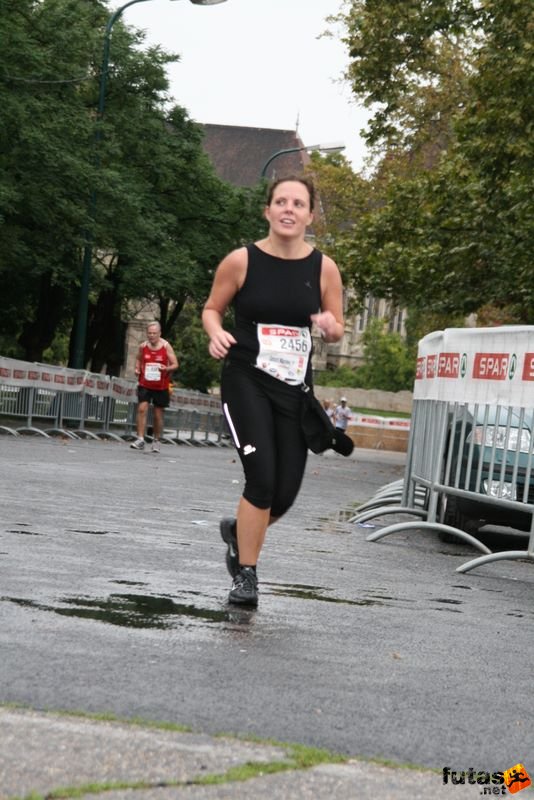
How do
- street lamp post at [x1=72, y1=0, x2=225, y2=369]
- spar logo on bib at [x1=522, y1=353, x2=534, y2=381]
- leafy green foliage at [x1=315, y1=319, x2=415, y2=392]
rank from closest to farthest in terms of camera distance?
1. spar logo on bib at [x1=522, y1=353, x2=534, y2=381]
2. street lamp post at [x1=72, y1=0, x2=225, y2=369]
3. leafy green foliage at [x1=315, y1=319, x2=415, y2=392]

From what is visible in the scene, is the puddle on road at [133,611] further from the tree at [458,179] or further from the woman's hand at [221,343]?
the tree at [458,179]

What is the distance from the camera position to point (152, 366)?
25688mm

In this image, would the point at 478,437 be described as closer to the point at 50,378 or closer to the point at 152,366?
the point at 152,366

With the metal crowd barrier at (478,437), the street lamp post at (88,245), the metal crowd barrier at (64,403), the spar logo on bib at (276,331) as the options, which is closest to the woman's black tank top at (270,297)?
the spar logo on bib at (276,331)

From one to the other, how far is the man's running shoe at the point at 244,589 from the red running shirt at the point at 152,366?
18317mm

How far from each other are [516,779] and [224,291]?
140 inches

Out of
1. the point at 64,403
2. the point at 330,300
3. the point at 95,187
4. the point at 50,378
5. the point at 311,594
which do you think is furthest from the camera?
the point at 95,187

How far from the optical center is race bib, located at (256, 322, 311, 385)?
23.8ft

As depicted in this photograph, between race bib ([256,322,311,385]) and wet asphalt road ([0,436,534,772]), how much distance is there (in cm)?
105

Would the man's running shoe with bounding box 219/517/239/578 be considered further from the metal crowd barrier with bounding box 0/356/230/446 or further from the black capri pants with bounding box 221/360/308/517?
the metal crowd barrier with bounding box 0/356/230/446

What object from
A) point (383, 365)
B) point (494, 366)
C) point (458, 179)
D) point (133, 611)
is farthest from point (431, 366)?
point (383, 365)

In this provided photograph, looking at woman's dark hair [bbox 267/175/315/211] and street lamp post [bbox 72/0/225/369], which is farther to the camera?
street lamp post [bbox 72/0/225/369]

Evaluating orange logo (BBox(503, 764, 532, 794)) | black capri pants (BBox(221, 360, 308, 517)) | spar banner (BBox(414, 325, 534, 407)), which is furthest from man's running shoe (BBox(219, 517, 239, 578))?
spar banner (BBox(414, 325, 534, 407))

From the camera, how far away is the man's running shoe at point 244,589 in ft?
23.6
